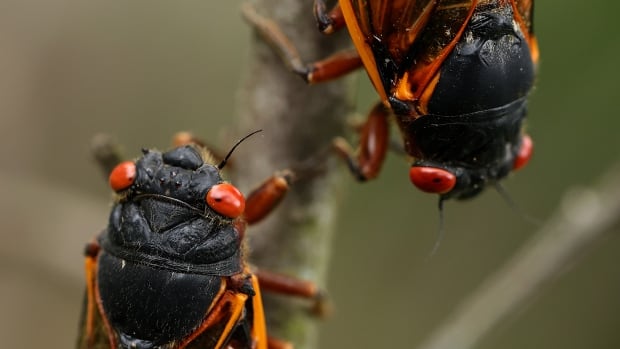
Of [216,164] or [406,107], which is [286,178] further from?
[406,107]

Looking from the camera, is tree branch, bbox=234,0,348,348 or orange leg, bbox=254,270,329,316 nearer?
tree branch, bbox=234,0,348,348

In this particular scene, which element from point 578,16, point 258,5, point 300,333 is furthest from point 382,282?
point 258,5

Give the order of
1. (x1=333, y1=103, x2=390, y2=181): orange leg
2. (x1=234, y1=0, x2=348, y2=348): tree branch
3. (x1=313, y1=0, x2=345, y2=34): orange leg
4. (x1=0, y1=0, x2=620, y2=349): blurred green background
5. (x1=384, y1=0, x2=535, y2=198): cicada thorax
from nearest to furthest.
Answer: (x1=313, y1=0, x2=345, y2=34): orange leg → (x1=384, y1=0, x2=535, y2=198): cicada thorax → (x1=234, y1=0, x2=348, y2=348): tree branch → (x1=333, y1=103, x2=390, y2=181): orange leg → (x1=0, y1=0, x2=620, y2=349): blurred green background

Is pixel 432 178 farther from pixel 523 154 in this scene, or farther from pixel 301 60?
pixel 301 60

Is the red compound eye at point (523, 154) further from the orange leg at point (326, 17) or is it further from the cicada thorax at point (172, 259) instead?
the cicada thorax at point (172, 259)

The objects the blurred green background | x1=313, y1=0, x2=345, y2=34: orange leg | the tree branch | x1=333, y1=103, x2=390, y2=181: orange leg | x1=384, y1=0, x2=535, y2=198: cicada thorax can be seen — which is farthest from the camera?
the blurred green background

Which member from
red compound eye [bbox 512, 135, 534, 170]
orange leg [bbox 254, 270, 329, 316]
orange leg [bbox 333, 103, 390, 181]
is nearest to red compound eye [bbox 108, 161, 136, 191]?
orange leg [bbox 254, 270, 329, 316]

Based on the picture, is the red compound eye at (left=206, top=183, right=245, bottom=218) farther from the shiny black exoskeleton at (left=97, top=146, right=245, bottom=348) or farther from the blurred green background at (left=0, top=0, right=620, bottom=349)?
the blurred green background at (left=0, top=0, right=620, bottom=349)

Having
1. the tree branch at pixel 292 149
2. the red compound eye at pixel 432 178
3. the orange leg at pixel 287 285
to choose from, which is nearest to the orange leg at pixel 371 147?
the tree branch at pixel 292 149

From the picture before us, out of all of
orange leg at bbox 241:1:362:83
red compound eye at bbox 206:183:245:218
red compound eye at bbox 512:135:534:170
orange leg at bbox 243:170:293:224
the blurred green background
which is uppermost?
orange leg at bbox 241:1:362:83

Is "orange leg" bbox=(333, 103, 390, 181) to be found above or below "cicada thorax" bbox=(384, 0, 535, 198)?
below
